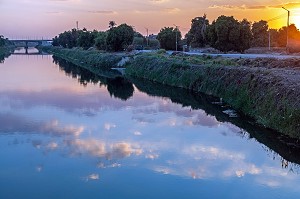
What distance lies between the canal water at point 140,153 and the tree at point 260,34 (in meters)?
54.4

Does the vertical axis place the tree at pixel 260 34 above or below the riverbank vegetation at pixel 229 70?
above

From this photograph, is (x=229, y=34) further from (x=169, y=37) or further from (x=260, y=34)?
(x=260, y=34)

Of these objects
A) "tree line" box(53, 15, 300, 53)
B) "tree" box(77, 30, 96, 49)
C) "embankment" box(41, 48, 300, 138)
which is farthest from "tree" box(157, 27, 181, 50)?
"tree" box(77, 30, 96, 49)

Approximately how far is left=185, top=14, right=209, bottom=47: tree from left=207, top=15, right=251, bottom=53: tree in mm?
16354

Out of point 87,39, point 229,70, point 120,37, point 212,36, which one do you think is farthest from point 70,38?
point 229,70

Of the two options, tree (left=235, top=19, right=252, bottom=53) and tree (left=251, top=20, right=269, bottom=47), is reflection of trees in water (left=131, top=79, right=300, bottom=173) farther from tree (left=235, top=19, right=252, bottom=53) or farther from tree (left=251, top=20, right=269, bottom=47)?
tree (left=251, top=20, right=269, bottom=47)

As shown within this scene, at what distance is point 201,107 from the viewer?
30.3 meters

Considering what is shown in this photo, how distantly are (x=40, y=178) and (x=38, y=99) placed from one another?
20.4m

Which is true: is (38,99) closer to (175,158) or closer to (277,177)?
(175,158)

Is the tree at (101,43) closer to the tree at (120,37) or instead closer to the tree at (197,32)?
the tree at (120,37)

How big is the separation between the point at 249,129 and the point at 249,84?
5220 mm

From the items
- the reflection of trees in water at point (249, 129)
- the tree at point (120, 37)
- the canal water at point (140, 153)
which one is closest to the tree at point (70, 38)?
the tree at point (120, 37)

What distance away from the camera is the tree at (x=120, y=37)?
264 feet

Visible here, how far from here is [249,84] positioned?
26.9 metres
